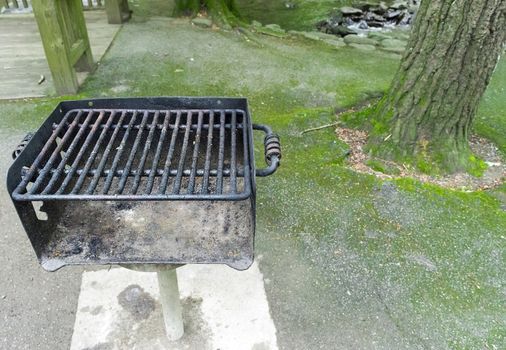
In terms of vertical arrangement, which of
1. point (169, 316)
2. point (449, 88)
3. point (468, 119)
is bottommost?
point (169, 316)

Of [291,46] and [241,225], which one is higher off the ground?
[241,225]

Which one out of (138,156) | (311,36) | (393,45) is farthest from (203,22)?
(138,156)

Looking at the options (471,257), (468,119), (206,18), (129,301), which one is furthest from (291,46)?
(129,301)

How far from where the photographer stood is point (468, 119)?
9.01ft

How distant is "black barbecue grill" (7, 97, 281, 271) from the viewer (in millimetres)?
1313

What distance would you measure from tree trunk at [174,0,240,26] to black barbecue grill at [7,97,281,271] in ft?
13.7

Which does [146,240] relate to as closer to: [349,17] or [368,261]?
[368,261]

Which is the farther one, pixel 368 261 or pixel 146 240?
pixel 368 261

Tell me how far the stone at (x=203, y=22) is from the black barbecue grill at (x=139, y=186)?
4.15 metres

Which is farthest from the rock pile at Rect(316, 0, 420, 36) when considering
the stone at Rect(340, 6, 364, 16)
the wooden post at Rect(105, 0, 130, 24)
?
the wooden post at Rect(105, 0, 130, 24)

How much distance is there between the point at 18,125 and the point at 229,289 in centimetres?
244

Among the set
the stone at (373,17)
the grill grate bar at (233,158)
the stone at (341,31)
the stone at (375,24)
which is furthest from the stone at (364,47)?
the grill grate bar at (233,158)

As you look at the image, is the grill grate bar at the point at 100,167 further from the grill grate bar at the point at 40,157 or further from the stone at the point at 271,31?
the stone at the point at 271,31

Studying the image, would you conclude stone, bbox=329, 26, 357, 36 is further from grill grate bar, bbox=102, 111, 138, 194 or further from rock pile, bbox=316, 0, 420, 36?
grill grate bar, bbox=102, 111, 138, 194
